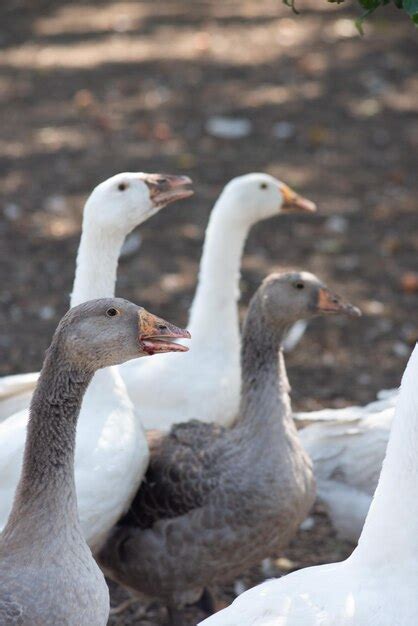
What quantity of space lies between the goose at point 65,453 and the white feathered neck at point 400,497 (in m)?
0.76

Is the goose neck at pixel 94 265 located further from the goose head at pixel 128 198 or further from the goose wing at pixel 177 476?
the goose wing at pixel 177 476

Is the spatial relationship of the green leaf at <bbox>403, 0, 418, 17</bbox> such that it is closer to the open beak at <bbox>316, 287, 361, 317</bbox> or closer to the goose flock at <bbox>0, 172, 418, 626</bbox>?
the goose flock at <bbox>0, 172, 418, 626</bbox>

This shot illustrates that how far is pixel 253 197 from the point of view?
5.14 m

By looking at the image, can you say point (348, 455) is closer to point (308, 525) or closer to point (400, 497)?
point (308, 525)

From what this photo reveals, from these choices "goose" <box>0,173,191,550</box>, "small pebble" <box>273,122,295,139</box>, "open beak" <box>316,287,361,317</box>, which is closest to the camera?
"goose" <box>0,173,191,550</box>

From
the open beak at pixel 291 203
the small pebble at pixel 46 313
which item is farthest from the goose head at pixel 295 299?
the small pebble at pixel 46 313

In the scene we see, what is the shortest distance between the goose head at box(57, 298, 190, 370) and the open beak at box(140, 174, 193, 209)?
1.15m

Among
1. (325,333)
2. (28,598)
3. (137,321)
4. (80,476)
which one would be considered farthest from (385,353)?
(28,598)

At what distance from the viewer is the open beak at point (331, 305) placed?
177 inches

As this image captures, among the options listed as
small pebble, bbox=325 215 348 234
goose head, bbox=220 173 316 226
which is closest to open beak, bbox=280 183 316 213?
goose head, bbox=220 173 316 226

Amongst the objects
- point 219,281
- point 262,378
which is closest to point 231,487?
point 262,378

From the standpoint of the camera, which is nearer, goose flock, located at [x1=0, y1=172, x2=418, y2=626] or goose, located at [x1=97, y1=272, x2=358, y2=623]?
goose flock, located at [x1=0, y1=172, x2=418, y2=626]

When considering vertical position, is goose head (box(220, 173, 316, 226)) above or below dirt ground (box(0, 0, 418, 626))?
above

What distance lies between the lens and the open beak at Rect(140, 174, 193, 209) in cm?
455
